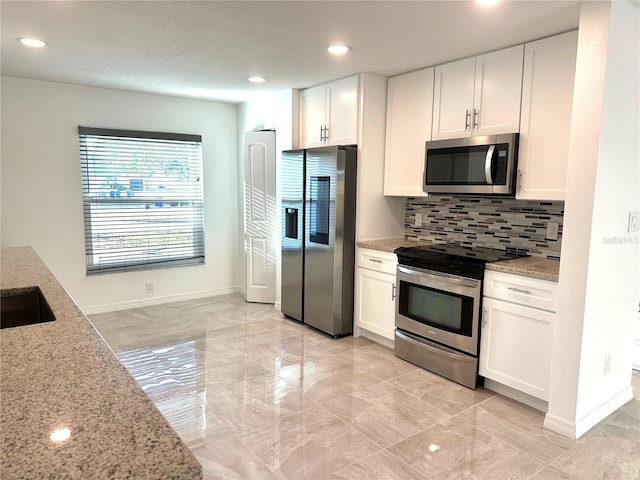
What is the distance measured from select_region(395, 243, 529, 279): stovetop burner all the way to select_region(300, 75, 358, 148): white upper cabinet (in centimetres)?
116

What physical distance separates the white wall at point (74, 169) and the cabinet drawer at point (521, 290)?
3471mm

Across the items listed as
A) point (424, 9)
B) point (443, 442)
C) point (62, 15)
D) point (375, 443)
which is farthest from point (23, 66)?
point (443, 442)

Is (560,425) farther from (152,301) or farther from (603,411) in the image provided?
(152,301)

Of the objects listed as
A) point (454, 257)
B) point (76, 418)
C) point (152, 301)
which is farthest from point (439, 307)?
point (152, 301)

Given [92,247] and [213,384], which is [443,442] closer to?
[213,384]

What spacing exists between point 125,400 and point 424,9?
2291 mm

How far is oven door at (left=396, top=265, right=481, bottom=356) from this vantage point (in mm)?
2883

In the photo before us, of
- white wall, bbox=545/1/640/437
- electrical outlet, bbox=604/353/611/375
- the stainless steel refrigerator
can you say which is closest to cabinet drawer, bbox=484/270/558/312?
white wall, bbox=545/1/640/437

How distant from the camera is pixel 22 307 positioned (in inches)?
69.9

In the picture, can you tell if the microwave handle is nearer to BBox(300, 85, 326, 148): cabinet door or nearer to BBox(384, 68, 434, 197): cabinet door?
BBox(384, 68, 434, 197): cabinet door

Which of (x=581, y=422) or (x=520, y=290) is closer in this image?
(x=581, y=422)

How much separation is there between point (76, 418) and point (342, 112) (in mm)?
3477

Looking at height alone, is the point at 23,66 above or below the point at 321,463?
above

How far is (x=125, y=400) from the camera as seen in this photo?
0.88 metres
